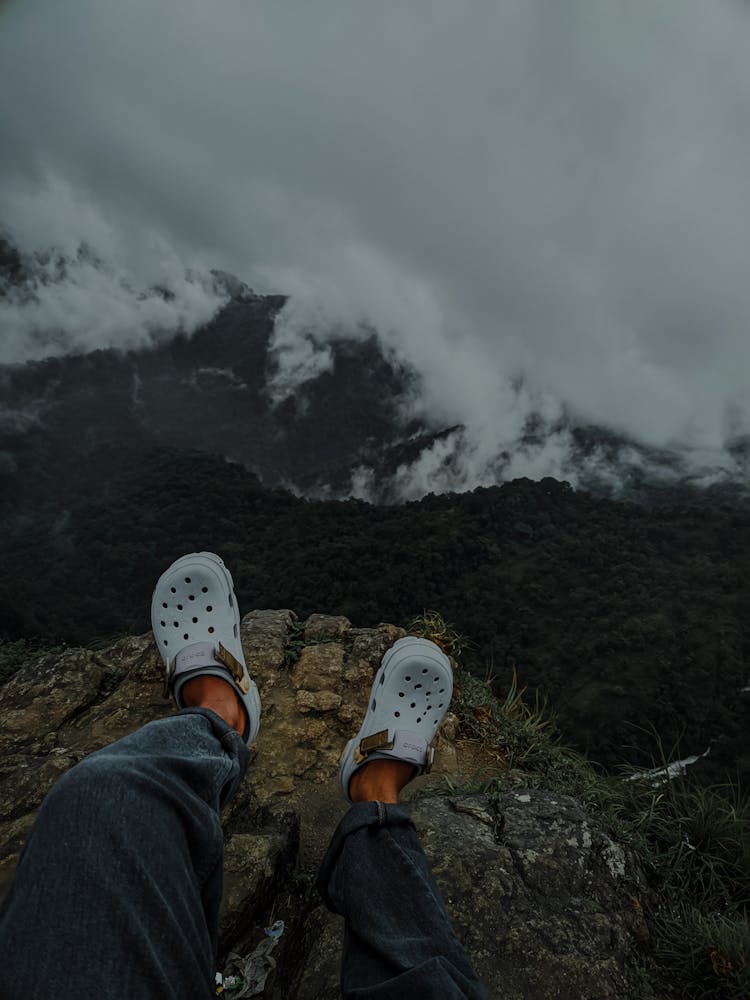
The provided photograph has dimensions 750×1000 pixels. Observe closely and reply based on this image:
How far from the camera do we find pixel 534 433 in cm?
17575

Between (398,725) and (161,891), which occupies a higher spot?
(398,725)

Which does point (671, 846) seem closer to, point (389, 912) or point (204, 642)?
point (389, 912)

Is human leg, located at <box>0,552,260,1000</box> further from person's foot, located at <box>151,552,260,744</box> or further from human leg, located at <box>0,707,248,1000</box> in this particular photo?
person's foot, located at <box>151,552,260,744</box>

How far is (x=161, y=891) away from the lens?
1194 mm

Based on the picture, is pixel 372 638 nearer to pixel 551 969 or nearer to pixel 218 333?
pixel 551 969

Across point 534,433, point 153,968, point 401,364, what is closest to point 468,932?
point 153,968

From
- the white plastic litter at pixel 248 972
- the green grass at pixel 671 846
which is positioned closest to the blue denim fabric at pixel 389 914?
the white plastic litter at pixel 248 972

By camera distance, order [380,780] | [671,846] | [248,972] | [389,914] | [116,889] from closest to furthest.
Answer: [116,889] → [389,914] → [248,972] → [380,780] → [671,846]

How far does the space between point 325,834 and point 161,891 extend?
1440 mm

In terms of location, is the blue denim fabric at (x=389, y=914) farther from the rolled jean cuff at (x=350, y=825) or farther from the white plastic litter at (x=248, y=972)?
the white plastic litter at (x=248, y=972)

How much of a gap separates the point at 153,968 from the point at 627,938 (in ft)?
5.34

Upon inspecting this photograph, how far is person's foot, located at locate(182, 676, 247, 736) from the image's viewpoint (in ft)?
7.07

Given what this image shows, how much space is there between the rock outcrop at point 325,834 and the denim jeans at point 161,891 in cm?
43

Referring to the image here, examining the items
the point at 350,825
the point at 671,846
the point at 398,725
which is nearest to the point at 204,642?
the point at 398,725
